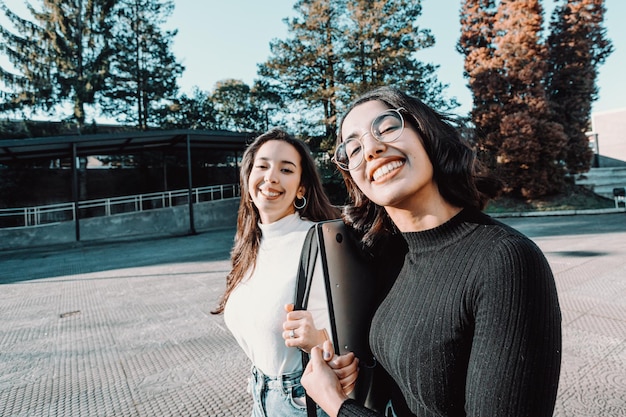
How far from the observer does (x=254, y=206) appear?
1.85 metres

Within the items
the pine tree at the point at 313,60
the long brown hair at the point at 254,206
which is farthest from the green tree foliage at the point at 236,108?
the long brown hair at the point at 254,206

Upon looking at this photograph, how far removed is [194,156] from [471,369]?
23729 mm

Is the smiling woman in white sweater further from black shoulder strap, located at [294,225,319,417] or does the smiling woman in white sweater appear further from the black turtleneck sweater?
the black turtleneck sweater

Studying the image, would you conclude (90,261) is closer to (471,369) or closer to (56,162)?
(471,369)

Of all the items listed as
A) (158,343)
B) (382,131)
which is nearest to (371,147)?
(382,131)

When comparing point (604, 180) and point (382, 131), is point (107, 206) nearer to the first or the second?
point (382, 131)

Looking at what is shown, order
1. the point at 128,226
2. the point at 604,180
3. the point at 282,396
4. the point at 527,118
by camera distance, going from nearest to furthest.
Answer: the point at 282,396, the point at 527,118, the point at 128,226, the point at 604,180

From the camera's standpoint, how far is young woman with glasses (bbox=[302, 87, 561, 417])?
77 centimetres

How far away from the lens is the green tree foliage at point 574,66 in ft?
55.9

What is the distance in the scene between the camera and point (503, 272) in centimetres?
80

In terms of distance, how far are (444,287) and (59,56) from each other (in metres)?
26.6

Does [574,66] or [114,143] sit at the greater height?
[574,66]

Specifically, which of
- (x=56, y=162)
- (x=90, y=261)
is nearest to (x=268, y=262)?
(x=90, y=261)

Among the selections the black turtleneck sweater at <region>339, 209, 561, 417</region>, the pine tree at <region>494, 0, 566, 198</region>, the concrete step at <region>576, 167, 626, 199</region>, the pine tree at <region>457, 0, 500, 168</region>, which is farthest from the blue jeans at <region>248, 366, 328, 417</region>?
the concrete step at <region>576, 167, 626, 199</region>
